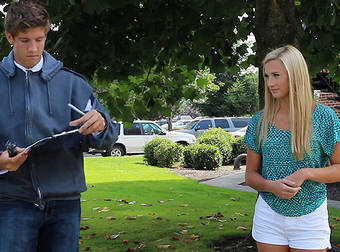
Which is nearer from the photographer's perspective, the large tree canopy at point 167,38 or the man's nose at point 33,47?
the man's nose at point 33,47

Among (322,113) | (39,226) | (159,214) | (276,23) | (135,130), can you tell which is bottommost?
(159,214)

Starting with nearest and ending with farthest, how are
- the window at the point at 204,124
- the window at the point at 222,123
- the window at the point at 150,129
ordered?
1. the window at the point at 150,129
2. the window at the point at 204,124
3. the window at the point at 222,123

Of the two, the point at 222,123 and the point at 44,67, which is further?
the point at 222,123

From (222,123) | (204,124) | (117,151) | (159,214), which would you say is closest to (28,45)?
(159,214)

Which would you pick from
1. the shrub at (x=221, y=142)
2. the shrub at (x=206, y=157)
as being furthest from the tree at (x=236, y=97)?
the shrub at (x=206, y=157)

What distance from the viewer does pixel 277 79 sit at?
2949 millimetres

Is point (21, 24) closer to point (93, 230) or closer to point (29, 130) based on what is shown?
point (29, 130)

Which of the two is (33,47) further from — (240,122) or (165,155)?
(240,122)

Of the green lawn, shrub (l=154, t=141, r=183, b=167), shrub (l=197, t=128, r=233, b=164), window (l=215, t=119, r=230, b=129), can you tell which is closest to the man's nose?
the green lawn

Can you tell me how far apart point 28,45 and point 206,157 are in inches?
558

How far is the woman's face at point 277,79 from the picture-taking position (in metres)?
2.94

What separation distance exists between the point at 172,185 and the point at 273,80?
29.5 ft

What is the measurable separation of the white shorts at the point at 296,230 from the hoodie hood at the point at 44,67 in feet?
4.41

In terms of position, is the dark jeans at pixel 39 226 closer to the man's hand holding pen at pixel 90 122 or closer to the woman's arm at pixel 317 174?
the man's hand holding pen at pixel 90 122
